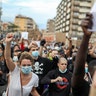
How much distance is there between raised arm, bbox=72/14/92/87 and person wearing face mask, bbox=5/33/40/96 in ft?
7.47

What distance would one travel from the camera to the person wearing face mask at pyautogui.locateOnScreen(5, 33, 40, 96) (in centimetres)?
484

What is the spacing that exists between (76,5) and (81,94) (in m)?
110

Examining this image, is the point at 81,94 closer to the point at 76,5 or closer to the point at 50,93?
the point at 50,93

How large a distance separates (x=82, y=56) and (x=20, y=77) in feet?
8.58

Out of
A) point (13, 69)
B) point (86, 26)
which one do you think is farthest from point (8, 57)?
point (86, 26)

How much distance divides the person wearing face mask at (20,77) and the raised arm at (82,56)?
228cm

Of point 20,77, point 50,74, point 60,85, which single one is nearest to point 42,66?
point 50,74

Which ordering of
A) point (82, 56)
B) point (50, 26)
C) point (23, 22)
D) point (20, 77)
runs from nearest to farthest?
point (82, 56) < point (20, 77) < point (23, 22) < point (50, 26)

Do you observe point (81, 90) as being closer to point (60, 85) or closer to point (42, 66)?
point (60, 85)

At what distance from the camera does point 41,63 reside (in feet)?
24.2

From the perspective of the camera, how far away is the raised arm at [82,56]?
2.16 m

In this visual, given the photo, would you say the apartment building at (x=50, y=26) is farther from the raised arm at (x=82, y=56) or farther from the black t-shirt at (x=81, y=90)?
the raised arm at (x=82, y=56)

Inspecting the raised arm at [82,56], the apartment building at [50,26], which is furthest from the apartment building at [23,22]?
the raised arm at [82,56]

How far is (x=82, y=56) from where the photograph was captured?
8.13ft
